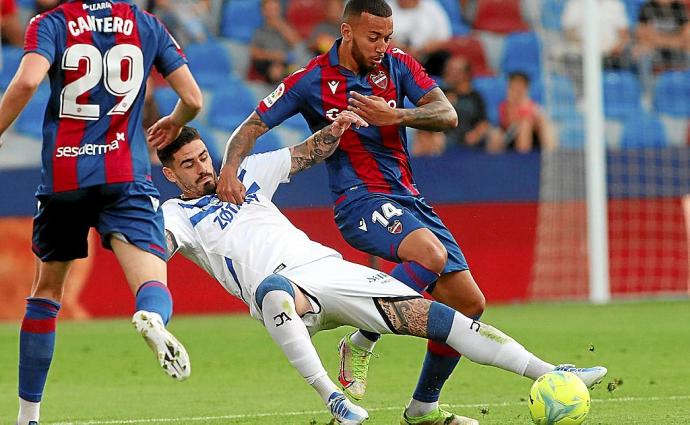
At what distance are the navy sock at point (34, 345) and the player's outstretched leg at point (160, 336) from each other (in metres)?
0.76

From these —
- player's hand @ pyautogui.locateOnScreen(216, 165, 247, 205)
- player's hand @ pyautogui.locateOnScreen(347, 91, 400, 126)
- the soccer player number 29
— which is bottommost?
player's hand @ pyautogui.locateOnScreen(216, 165, 247, 205)

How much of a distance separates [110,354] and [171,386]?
2084 mm

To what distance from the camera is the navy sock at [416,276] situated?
6.51 metres

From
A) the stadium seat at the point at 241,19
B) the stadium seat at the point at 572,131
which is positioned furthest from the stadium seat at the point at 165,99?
the stadium seat at the point at 572,131

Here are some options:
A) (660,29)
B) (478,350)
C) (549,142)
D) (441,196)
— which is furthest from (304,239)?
(660,29)

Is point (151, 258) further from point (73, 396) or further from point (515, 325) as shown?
point (515, 325)

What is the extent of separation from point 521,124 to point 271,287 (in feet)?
33.8

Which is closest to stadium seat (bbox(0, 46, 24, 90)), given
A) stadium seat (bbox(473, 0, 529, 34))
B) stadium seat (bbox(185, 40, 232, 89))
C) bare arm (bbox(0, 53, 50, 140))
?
stadium seat (bbox(185, 40, 232, 89))

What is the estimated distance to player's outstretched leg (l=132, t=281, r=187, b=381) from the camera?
5.23m

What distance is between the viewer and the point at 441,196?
14.8 meters

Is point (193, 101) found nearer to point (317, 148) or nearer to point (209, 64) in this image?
point (317, 148)

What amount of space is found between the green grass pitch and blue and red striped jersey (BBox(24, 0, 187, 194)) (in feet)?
5.54

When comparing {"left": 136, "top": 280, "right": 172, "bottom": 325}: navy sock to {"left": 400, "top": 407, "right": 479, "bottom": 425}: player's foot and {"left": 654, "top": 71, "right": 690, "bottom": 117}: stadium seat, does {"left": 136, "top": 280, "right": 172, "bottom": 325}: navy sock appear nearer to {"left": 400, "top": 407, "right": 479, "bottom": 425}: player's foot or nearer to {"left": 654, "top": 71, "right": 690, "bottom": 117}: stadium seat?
{"left": 400, "top": 407, "right": 479, "bottom": 425}: player's foot

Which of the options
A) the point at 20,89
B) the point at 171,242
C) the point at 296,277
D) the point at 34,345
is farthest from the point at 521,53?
the point at 20,89
